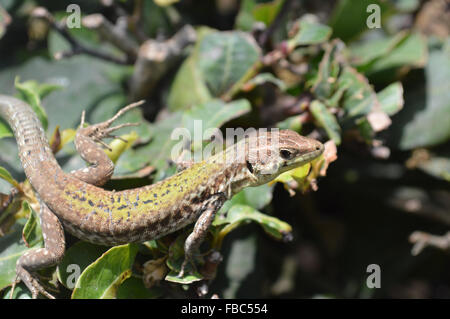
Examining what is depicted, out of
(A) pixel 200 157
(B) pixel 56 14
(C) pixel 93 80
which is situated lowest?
(A) pixel 200 157

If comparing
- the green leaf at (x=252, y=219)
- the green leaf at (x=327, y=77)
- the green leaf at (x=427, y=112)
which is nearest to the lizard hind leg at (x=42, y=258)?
the green leaf at (x=252, y=219)

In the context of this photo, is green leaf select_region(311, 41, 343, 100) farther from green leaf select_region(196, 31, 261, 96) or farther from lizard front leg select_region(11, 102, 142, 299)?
lizard front leg select_region(11, 102, 142, 299)

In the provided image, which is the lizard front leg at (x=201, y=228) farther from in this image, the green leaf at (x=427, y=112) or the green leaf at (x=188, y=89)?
the green leaf at (x=427, y=112)

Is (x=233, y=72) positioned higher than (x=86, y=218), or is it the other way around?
(x=233, y=72)

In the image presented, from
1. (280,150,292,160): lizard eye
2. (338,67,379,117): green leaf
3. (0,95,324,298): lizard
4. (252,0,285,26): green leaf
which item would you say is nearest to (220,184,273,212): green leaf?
(0,95,324,298): lizard
